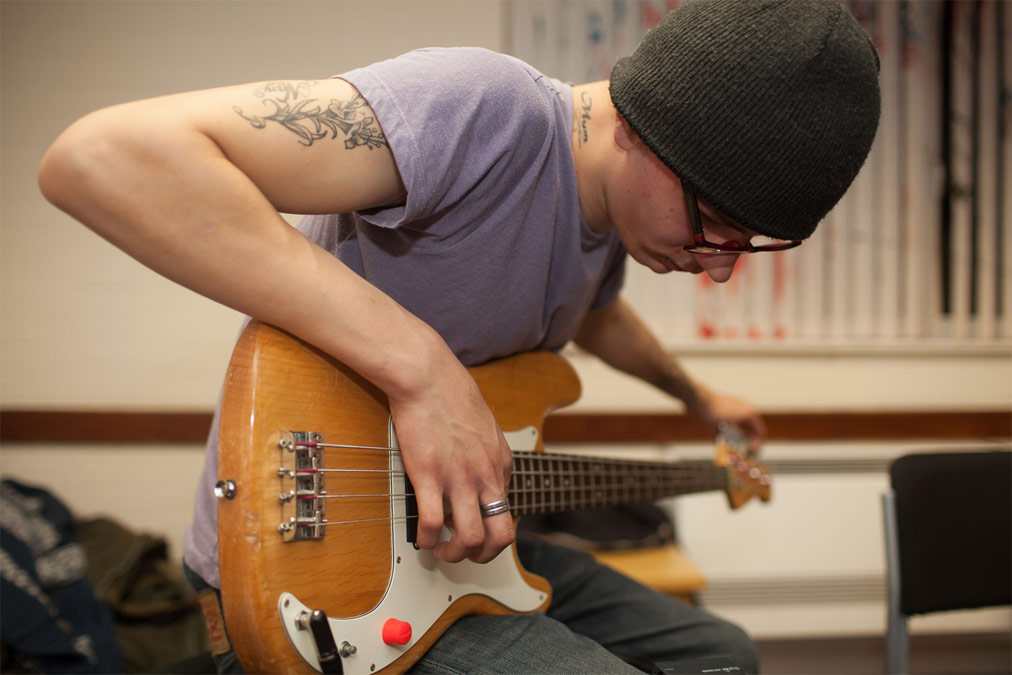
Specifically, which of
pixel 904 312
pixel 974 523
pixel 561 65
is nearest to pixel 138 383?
pixel 561 65

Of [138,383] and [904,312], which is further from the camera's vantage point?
[904,312]

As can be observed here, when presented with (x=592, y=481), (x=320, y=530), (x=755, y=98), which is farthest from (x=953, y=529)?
(x=320, y=530)

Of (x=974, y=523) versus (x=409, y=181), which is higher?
(x=409, y=181)

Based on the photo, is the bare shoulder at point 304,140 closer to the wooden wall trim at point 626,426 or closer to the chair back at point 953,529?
the chair back at point 953,529

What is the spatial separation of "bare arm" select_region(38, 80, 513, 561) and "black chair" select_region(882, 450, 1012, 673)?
117 centimetres

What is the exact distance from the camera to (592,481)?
1288 millimetres

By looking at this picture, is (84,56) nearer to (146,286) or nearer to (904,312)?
(146,286)

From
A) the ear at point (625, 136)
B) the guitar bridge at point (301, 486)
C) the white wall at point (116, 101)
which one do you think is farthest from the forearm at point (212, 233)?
the white wall at point (116, 101)

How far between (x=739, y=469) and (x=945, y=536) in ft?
1.60

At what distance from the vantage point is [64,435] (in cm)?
243

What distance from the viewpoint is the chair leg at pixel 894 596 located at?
1.52 m

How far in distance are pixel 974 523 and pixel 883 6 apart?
2117mm

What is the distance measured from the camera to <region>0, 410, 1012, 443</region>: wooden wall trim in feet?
7.95

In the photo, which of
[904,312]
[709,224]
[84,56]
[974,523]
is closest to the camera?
[709,224]
